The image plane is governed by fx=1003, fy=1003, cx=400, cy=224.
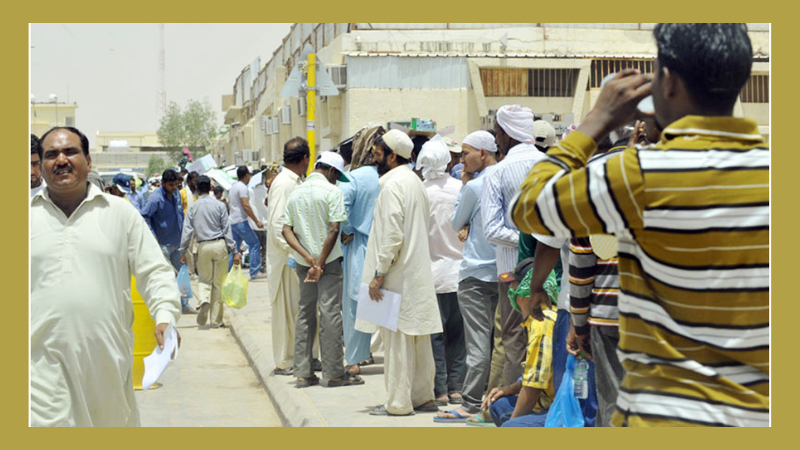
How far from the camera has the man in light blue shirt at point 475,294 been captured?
681cm

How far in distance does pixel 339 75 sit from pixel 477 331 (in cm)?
2100

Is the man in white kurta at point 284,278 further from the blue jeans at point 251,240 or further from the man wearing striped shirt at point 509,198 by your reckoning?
the blue jeans at point 251,240

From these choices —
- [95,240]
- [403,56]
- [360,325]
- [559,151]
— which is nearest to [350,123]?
[403,56]

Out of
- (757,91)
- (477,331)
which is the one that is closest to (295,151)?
(477,331)

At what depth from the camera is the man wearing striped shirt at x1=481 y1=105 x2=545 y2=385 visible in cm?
611

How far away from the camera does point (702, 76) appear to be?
2451 mm

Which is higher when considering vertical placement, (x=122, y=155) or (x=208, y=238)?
(x=122, y=155)

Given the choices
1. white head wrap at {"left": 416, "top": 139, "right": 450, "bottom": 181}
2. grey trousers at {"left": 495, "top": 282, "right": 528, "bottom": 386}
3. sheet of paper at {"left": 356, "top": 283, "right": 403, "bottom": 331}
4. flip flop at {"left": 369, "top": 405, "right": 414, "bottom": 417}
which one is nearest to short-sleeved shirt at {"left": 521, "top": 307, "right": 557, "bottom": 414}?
grey trousers at {"left": 495, "top": 282, "right": 528, "bottom": 386}

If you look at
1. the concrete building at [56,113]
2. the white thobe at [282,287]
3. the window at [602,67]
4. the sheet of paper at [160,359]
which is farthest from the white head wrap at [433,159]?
the window at [602,67]

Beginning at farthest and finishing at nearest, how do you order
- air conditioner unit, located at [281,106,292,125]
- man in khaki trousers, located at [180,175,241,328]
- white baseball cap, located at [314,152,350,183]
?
air conditioner unit, located at [281,106,292,125] → man in khaki trousers, located at [180,175,241,328] → white baseball cap, located at [314,152,350,183]

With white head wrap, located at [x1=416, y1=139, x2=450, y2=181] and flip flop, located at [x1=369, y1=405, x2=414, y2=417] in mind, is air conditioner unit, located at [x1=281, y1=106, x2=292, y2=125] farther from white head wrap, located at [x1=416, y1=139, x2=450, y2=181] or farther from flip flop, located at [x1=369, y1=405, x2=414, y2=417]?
flip flop, located at [x1=369, y1=405, x2=414, y2=417]

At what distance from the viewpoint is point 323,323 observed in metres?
8.12

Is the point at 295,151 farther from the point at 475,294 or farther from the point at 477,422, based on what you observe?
the point at 477,422

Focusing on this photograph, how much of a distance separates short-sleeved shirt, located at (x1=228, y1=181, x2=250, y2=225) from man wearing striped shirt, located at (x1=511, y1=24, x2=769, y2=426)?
1513cm
